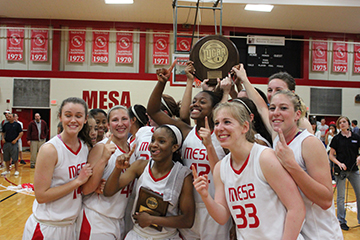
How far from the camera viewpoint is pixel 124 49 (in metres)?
13.7

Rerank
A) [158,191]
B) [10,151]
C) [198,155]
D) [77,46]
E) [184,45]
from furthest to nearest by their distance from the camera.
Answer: [77,46]
[184,45]
[10,151]
[198,155]
[158,191]

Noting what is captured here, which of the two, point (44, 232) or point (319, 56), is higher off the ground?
point (319, 56)

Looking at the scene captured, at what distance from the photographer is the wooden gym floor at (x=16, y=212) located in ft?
15.1

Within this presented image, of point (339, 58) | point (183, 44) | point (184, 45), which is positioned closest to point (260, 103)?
point (184, 45)

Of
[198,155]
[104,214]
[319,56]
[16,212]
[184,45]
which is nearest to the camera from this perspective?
[104,214]

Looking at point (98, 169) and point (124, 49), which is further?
point (124, 49)

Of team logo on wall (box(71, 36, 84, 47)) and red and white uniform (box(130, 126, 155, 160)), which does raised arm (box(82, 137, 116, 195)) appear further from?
team logo on wall (box(71, 36, 84, 47))

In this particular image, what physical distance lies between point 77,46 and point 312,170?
13750 millimetres

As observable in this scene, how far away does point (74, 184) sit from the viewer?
2211 mm

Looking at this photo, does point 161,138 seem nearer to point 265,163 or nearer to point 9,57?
point 265,163

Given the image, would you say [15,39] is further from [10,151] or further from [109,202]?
[109,202]

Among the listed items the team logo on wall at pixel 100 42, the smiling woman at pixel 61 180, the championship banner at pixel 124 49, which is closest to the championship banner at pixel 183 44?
the championship banner at pixel 124 49

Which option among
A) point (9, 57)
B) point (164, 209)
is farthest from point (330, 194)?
point (9, 57)

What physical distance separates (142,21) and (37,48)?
5.32m
